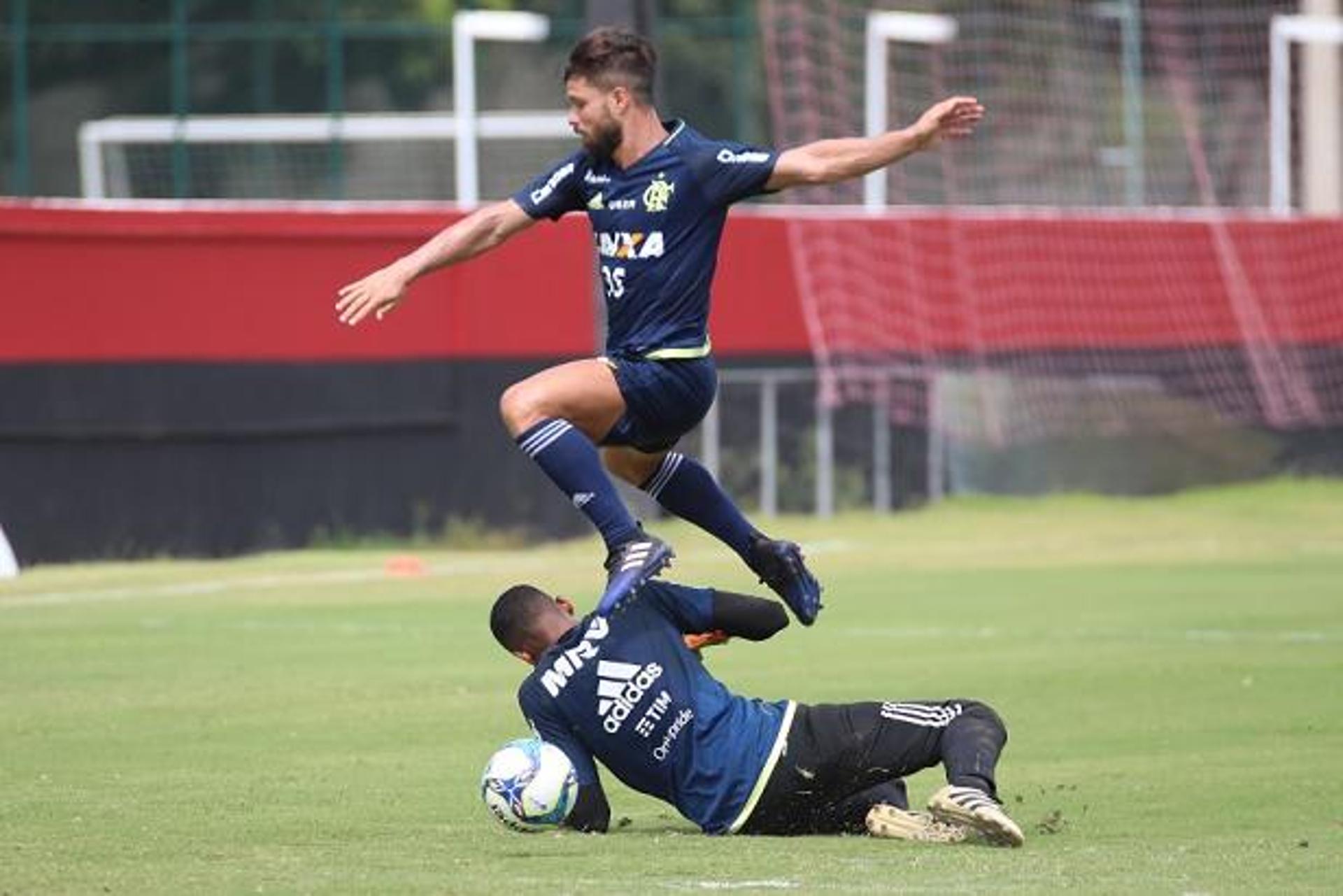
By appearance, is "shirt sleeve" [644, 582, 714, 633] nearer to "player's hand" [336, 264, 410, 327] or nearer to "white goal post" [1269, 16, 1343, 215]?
"player's hand" [336, 264, 410, 327]

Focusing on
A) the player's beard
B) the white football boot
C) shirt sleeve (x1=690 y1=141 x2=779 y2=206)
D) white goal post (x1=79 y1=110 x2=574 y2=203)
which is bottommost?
the white football boot

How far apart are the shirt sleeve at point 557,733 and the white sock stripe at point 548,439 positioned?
6.07 feet

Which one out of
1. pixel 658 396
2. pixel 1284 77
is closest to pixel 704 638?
pixel 658 396

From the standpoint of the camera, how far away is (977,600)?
21.6 m

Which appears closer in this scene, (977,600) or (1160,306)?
(977,600)

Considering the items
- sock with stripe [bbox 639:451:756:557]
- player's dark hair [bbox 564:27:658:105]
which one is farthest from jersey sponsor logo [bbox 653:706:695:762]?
player's dark hair [bbox 564:27:658:105]

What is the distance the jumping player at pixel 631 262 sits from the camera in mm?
11992

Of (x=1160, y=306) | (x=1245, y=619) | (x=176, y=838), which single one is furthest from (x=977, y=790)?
(x=1160, y=306)

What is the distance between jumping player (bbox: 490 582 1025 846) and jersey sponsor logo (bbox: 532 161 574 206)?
2.61 m

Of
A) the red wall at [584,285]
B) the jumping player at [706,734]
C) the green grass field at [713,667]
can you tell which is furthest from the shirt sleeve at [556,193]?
the red wall at [584,285]

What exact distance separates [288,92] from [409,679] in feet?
58.9

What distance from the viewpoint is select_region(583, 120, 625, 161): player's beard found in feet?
39.9

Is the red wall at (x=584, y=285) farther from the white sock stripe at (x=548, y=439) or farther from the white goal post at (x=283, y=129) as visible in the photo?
the white sock stripe at (x=548, y=439)

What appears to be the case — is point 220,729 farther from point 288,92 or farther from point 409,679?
point 288,92
